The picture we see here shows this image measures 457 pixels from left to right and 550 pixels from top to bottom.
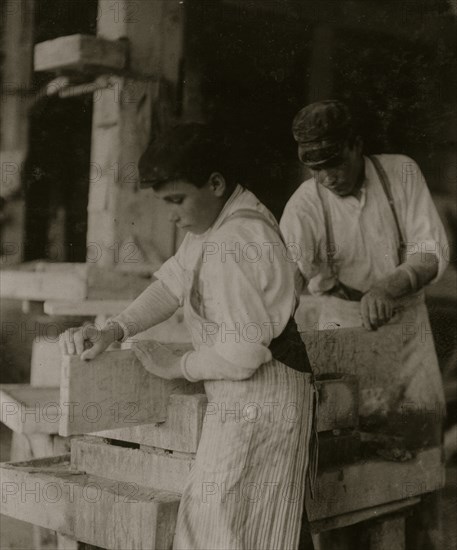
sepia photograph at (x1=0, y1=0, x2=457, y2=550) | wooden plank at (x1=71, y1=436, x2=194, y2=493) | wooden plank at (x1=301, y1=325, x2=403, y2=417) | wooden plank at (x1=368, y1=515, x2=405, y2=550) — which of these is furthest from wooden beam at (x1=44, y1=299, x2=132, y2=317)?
wooden plank at (x1=368, y1=515, x2=405, y2=550)

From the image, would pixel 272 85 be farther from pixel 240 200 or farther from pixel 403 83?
pixel 240 200

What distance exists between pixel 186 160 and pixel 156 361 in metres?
0.64

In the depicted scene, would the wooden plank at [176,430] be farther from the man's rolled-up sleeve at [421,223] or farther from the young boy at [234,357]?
the man's rolled-up sleeve at [421,223]

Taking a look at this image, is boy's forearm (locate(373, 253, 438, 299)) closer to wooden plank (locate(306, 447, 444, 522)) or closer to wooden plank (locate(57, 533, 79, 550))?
wooden plank (locate(306, 447, 444, 522))

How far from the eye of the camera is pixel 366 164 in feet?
12.6

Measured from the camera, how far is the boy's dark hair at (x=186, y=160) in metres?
2.76

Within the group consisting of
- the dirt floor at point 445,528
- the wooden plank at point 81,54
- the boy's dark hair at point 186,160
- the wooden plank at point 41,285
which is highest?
the wooden plank at point 81,54

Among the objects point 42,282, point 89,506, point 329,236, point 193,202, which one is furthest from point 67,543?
point 329,236

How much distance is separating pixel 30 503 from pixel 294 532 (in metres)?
0.89

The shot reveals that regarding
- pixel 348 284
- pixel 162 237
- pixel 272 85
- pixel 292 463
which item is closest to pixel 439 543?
pixel 348 284

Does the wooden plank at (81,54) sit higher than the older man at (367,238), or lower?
higher

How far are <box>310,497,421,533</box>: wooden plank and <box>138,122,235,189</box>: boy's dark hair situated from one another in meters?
1.28

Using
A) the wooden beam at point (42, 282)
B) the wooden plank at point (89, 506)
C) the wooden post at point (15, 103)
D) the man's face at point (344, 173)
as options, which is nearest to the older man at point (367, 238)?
the man's face at point (344, 173)

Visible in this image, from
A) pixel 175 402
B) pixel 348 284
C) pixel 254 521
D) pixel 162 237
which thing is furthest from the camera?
pixel 348 284
